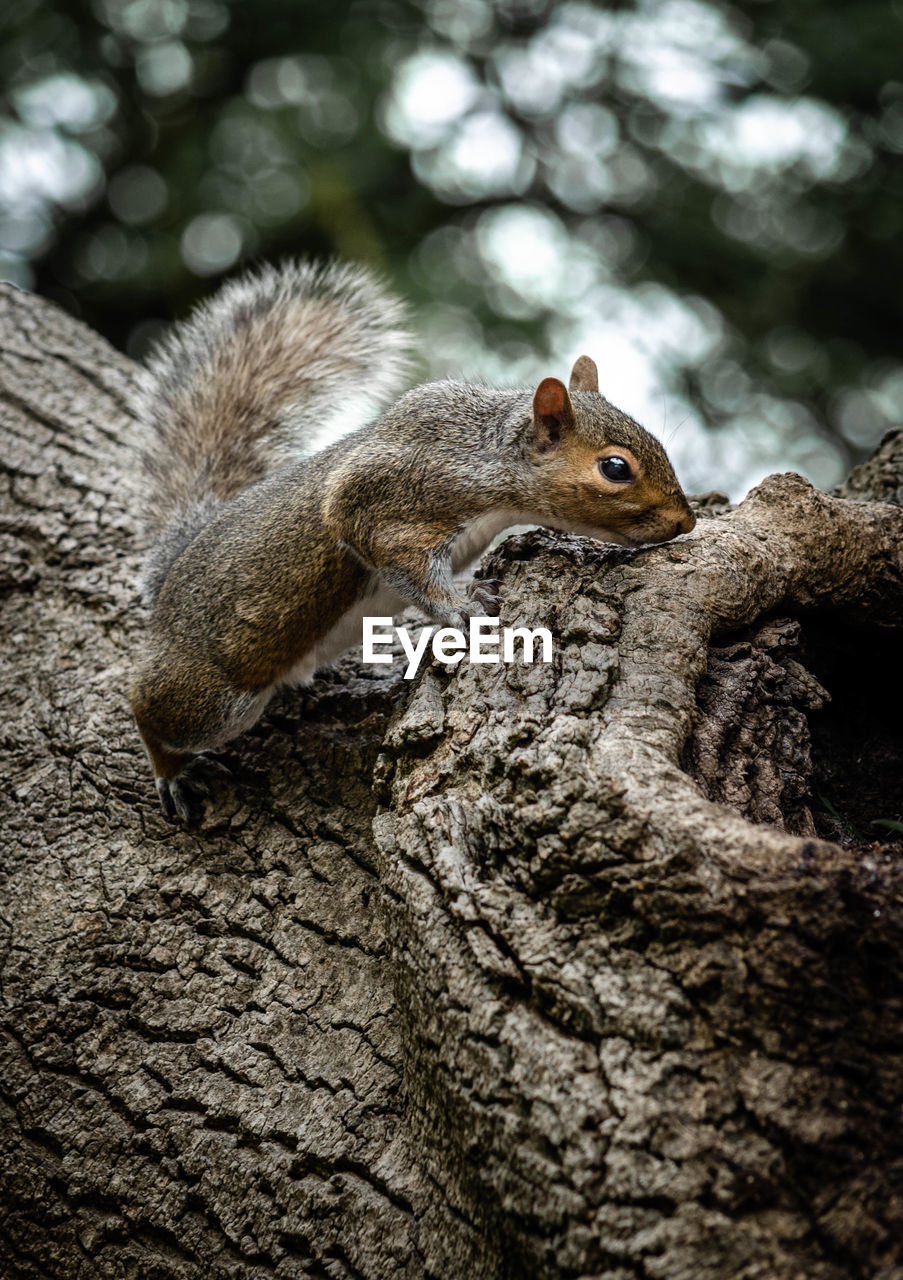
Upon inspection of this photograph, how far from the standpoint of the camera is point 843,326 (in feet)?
A: 17.4

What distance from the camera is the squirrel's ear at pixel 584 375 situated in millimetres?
2779

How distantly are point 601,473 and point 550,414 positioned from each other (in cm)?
20

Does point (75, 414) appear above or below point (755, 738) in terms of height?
above

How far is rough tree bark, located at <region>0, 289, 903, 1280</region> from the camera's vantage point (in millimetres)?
1404

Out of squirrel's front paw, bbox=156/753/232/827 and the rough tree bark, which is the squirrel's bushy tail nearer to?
the rough tree bark

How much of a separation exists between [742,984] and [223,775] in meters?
1.53

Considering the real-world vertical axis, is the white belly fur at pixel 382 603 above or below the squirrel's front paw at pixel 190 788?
above

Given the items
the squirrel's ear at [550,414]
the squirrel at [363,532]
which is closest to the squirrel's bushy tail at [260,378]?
the squirrel at [363,532]

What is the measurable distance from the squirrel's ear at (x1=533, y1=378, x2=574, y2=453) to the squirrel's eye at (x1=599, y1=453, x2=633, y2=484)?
14 centimetres

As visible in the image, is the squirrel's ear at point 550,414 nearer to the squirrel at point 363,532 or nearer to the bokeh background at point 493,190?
the squirrel at point 363,532

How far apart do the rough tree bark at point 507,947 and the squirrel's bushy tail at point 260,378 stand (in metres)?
0.50

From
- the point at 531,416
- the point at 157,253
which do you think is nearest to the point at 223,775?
the point at 531,416

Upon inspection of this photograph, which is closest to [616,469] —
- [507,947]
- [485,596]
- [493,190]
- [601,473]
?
[601,473]

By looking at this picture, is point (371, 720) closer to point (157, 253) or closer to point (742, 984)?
point (742, 984)
